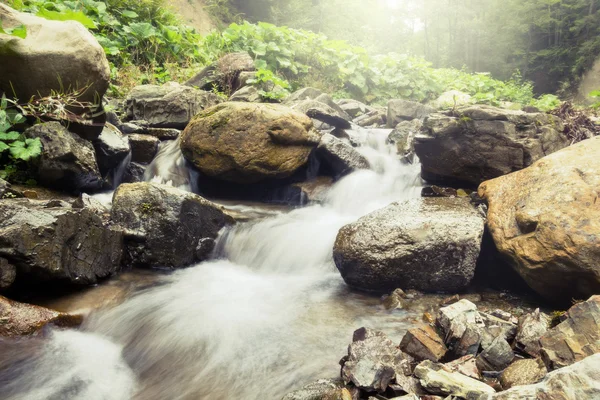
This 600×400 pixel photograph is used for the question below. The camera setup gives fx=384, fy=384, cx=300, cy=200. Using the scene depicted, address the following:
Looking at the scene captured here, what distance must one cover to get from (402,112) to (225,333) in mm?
8951

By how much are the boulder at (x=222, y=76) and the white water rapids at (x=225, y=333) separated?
631 centimetres

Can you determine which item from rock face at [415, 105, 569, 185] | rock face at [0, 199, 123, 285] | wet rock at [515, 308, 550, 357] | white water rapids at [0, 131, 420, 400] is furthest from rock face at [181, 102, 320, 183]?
wet rock at [515, 308, 550, 357]

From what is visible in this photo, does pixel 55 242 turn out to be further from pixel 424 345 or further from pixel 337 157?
pixel 337 157

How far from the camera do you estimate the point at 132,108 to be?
866cm

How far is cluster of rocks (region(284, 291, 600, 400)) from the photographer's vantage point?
236 cm

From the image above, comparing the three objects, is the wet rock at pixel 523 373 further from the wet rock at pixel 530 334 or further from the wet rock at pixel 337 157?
the wet rock at pixel 337 157

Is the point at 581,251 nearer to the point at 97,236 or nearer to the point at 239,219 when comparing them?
the point at 239,219

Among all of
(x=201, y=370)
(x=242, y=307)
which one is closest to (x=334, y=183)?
(x=242, y=307)

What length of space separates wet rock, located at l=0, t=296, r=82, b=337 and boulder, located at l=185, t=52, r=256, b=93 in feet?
26.6

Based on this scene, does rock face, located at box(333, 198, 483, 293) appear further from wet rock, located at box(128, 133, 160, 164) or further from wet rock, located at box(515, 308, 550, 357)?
wet rock, located at box(128, 133, 160, 164)

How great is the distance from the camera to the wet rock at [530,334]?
9.05ft

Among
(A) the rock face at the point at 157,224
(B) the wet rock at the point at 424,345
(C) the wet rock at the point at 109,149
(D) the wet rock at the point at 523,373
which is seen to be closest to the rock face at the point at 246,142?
(C) the wet rock at the point at 109,149

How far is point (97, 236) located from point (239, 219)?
2.20m

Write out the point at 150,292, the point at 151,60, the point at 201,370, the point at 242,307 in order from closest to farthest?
the point at 201,370, the point at 242,307, the point at 150,292, the point at 151,60
